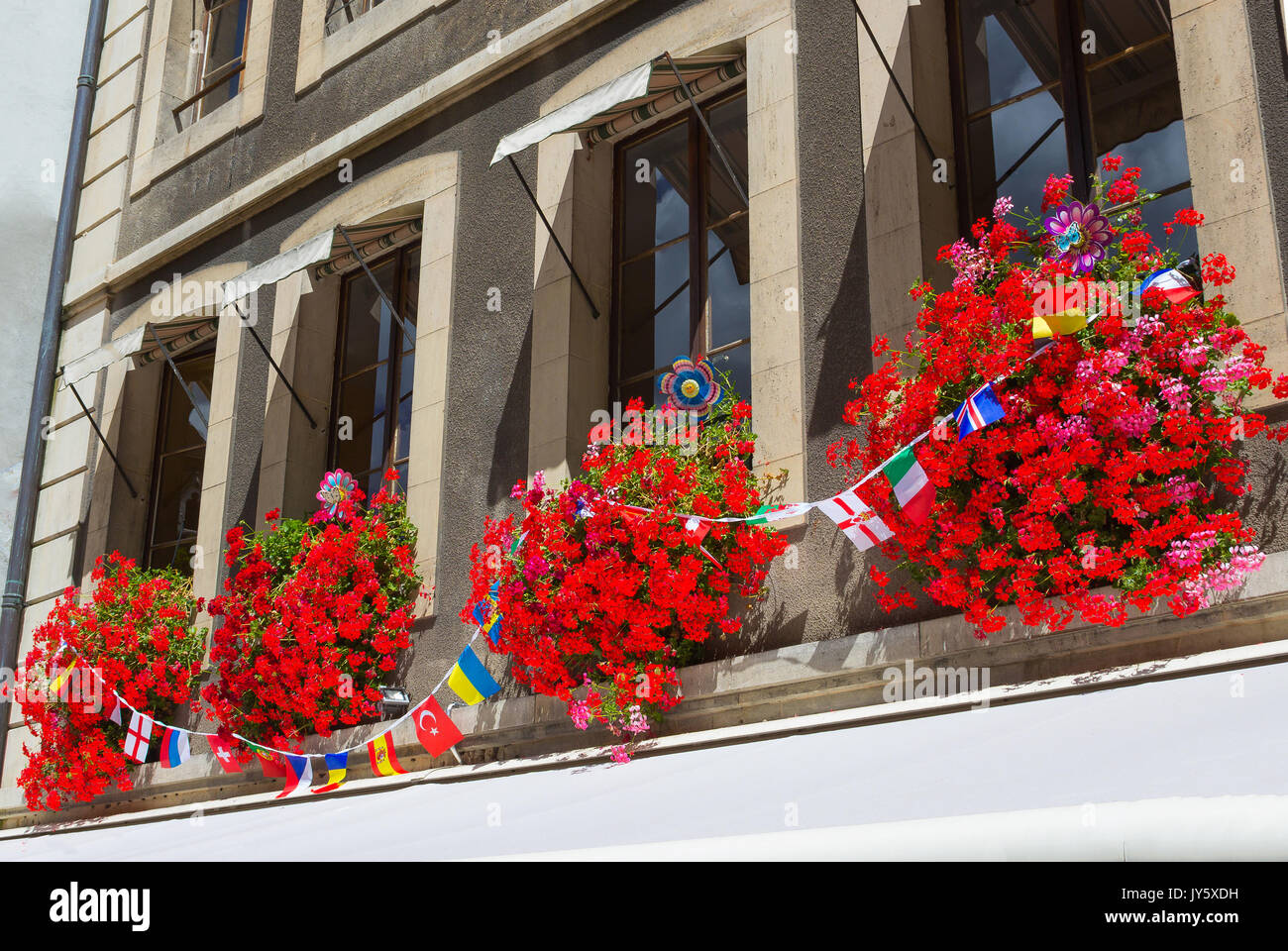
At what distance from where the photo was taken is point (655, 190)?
939 cm

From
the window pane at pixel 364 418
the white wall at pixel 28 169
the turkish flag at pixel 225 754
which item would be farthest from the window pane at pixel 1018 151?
the white wall at pixel 28 169

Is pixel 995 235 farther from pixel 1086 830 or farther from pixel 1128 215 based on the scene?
pixel 1086 830

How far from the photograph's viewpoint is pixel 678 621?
7457mm

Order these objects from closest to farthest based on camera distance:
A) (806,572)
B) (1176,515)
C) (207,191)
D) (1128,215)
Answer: (1176,515) → (1128,215) → (806,572) → (207,191)

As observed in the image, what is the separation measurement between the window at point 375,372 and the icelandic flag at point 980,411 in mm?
5240

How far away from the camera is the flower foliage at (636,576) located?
7223 millimetres

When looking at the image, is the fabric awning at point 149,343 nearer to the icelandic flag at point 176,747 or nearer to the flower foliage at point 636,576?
the icelandic flag at point 176,747

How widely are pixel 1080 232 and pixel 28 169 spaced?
1246 centimetres

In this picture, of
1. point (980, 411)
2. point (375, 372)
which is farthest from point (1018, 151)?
point (375, 372)

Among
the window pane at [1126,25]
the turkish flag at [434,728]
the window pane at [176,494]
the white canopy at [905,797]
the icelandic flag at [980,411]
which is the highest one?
the window pane at [1126,25]

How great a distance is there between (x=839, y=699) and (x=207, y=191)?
28.0ft

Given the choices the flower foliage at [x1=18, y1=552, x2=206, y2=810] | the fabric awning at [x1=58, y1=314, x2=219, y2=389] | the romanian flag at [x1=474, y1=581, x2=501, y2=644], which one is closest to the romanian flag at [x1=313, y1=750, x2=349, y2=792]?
the romanian flag at [x1=474, y1=581, x2=501, y2=644]
